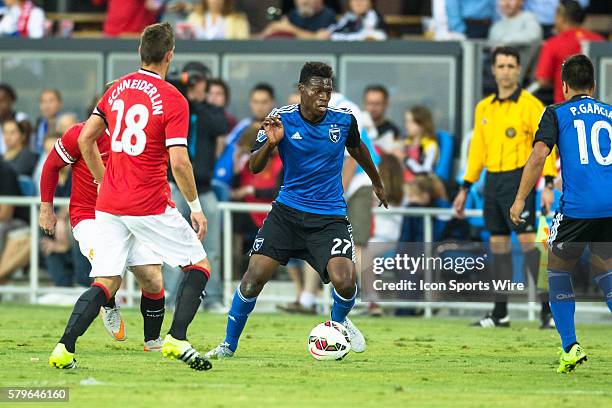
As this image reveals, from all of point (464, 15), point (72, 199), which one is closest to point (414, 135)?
point (464, 15)

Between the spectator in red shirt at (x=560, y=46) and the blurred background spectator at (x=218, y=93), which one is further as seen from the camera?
the blurred background spectator at (x=218, y=93)

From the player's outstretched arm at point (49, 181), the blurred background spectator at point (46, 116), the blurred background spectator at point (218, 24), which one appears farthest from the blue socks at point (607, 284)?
the blurred background spectator at point (46, 116)

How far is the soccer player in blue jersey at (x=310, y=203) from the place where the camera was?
1039 centimetres

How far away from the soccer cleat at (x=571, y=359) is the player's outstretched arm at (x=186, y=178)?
2.75 metres

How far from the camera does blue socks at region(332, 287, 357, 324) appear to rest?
35.1ft

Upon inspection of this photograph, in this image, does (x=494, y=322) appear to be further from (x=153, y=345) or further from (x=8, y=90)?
(x=8, y=90)

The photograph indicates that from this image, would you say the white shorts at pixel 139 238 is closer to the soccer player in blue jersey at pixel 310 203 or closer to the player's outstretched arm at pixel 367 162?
the soccer player in blue jersey at pixel 310 203

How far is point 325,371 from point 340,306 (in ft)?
2.74

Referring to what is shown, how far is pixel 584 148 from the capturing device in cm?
1016

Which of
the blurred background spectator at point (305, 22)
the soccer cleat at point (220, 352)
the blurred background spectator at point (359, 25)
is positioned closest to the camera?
the soccer cleat at point (220, 352)

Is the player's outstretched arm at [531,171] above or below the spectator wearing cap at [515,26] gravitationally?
below

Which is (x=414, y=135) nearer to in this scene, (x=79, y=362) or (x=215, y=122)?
(x=215, y=122)

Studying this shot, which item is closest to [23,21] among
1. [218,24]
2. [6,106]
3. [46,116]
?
[6,106]

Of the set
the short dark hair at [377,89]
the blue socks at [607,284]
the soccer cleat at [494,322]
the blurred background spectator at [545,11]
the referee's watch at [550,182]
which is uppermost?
the blurred background spectator at [545,11]
